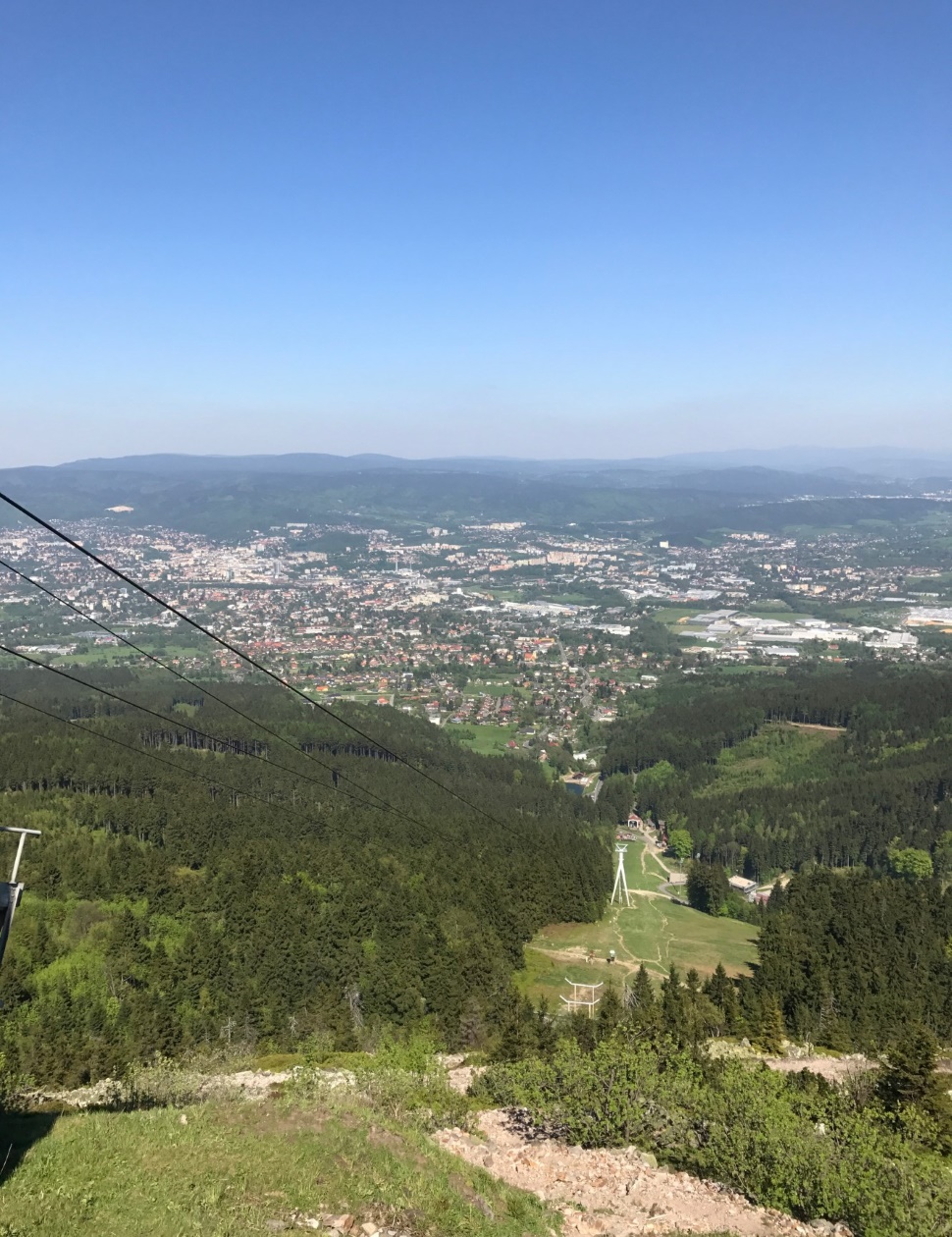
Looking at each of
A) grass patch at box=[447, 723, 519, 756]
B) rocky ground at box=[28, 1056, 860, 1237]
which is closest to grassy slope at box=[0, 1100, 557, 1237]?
rocky ground at box=[28, 1056, 860, 1237]

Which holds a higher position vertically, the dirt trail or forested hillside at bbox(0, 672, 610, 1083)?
the dirt trail

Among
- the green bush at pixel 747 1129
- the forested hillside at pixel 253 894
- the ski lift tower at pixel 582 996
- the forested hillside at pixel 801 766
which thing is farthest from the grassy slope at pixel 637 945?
the forested hillside at pixel 801 766

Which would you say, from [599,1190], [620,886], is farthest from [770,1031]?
[620,886]

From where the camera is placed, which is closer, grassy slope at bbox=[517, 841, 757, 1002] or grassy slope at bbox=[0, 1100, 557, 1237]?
grassy slope at bbox=[0, 1100, 557, 1237]

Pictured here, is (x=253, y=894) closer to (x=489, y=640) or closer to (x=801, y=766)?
(x=801, y=766)

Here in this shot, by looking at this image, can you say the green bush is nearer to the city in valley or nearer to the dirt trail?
the dirt trail

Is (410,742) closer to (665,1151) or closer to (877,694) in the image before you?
(877,694)

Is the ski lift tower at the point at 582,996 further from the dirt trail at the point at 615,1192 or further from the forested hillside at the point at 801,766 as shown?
the forested hillside at the point at 801,766
